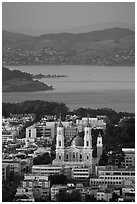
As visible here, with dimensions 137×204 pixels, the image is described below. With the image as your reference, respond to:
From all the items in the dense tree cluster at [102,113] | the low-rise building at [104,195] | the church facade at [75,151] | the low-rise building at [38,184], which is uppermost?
the dense tree cluster at [102,113]

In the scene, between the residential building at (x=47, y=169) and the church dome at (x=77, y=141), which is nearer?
the residential building at (x=47, y=169)

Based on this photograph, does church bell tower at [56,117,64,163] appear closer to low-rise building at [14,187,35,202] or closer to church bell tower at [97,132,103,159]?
church bell tower at [97,132,103,159]

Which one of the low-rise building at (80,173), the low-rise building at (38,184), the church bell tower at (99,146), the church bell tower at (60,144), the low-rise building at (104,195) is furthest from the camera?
the church bell tower at (99,146)

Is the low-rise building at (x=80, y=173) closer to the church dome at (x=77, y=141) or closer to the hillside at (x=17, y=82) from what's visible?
the church dome at (x=77, y=141)

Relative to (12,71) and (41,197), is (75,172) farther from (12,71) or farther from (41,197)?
(12,71)

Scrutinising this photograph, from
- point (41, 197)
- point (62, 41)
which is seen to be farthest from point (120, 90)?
point (41, 197)

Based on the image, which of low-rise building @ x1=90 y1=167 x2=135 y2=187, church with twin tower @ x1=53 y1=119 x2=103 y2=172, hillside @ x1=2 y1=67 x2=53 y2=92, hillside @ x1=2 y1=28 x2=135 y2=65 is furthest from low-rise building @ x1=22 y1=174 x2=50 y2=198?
hillside @ x1=2 y1=28 x2=135 y2=65

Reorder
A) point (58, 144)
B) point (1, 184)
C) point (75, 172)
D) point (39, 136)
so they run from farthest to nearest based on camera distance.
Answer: point (39, 136) → point (58, 144) → point (75, 172) → point (1, 184)

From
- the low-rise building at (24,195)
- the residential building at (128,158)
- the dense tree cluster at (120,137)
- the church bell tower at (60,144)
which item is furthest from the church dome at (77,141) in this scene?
the low-rise building at (24,195)
